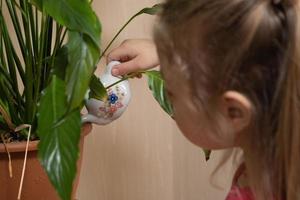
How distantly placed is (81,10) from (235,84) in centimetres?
25

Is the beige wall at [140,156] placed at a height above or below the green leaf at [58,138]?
below

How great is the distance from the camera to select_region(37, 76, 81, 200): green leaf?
0.67 meters

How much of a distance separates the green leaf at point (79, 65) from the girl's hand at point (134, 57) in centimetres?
31

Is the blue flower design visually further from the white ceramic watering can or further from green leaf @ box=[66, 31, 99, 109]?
green leaf @ box=[66, 31, 99, 109]

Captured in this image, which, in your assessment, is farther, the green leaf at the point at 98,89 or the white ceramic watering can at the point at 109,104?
the white ceramic watering can at the point at 109,104

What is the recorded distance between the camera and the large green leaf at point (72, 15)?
70 cm

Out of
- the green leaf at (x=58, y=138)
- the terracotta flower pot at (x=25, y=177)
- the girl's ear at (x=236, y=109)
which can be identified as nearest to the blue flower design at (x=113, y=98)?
the terracotta flower pot at (x=25, y=177)

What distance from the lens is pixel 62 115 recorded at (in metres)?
0.71

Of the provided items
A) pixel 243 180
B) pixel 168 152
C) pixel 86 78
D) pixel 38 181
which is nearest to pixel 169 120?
pixel 168 152

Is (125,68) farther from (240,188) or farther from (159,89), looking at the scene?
(240,188)

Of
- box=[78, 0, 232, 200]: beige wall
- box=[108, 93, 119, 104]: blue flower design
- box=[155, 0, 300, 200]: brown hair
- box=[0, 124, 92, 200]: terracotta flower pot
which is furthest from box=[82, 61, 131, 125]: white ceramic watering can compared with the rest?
box=[155, 0, 300, 200]: brown hair

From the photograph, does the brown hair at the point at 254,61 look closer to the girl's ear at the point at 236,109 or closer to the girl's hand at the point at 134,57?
the girl's ear at the point at 236,109

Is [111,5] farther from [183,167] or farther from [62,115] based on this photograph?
[62,115]

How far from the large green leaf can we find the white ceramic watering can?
303 millimetres
